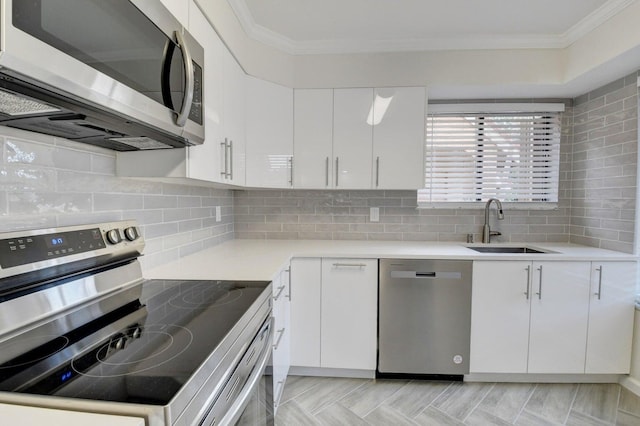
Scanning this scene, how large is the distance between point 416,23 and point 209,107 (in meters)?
1.50

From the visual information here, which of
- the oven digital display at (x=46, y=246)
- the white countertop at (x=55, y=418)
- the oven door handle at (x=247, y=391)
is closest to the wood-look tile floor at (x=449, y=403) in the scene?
the oven door handle at (x=247, y=391)

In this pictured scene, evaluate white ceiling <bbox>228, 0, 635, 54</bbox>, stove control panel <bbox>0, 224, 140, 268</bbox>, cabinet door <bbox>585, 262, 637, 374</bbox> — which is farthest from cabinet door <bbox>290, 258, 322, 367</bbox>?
cabinet door <bbox>585, 262, 637, 374</bbox>

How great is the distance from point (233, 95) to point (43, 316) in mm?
1411

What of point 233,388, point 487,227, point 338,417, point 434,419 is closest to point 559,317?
point 487,227

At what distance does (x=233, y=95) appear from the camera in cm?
184

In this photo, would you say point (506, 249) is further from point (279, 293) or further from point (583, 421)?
point (279, 293)

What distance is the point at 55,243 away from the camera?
958 millimetres

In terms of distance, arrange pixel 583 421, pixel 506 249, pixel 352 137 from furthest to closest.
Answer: pixel 506 249
pixel 352 137
pixel 583 421

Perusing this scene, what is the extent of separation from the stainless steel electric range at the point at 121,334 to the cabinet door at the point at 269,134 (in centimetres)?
101

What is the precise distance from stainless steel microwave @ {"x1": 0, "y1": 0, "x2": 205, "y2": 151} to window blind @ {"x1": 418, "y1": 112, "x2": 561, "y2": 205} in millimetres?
2107

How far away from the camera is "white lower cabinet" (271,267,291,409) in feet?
5.38

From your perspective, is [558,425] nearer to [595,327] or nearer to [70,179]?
[595,327]

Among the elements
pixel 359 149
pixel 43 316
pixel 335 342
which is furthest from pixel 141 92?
pixel 335 342

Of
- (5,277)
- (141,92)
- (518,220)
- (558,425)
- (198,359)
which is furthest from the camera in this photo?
(518,220)
